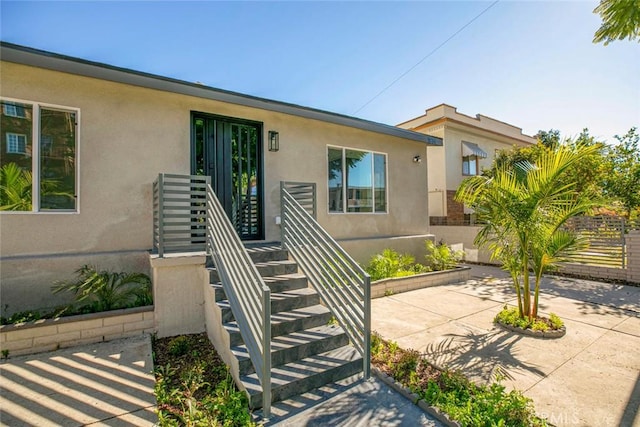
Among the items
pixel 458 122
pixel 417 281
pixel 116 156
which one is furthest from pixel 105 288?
pixel 458 122

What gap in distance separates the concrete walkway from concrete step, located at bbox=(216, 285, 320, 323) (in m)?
0.98

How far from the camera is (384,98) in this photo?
486 inches

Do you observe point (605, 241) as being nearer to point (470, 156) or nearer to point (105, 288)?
point (470, 156)

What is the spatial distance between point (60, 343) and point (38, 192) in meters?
2.29

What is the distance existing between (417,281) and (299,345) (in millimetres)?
4330

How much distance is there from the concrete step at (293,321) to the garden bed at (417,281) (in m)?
2.46

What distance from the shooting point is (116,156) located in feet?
16.0

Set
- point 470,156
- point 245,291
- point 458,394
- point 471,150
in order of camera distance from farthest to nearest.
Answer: point 470,156 < point 471,150 < point 245,291 < point 458,394

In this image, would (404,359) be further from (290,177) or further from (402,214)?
(402,214)

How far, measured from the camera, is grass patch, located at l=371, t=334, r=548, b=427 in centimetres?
237

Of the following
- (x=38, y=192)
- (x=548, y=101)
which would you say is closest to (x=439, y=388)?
(x=38, y=192)

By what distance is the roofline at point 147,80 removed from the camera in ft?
13.2

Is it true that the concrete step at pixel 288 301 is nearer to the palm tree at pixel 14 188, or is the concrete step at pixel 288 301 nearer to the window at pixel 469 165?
the palm tree at pixel 14 188

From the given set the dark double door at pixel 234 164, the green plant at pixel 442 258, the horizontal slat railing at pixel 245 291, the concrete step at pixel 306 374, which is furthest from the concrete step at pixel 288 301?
the green plant at pixel 442 258
